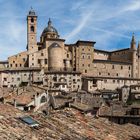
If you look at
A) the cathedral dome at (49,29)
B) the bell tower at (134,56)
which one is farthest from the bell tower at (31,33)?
the bell tower at (134,56)

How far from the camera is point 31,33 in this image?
111 meters

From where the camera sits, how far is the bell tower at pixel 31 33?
111069mm

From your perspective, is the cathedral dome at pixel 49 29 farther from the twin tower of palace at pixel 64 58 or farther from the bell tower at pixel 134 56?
the bell tower at pixel 134 56

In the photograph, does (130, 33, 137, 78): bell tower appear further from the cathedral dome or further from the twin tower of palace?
the cathedral dome

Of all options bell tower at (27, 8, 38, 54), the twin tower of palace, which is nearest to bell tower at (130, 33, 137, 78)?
the twin tower of palace

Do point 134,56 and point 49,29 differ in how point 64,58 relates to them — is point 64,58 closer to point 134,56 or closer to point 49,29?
point 49,29

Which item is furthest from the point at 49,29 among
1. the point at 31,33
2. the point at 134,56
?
the point at 134,56

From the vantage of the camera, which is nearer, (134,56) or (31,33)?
(31,33)

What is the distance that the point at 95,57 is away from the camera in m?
122

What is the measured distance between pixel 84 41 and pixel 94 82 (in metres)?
15.8

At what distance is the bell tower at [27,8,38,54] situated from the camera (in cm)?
11107

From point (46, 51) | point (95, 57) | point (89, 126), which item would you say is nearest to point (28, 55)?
point (46, 51)

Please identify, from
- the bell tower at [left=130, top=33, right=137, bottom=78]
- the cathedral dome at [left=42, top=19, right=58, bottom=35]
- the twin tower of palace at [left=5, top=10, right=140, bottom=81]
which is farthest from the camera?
the cathedral dome at [left=42, top=19, right=58, bottom=35]

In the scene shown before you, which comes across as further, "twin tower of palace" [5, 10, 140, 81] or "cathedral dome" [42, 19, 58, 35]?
"cathedral dome" [42, 19, 58, 35]
